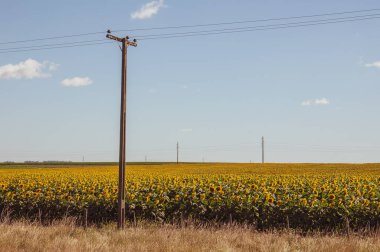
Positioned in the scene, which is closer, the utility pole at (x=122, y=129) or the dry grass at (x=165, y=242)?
the dry grass at (x=165, y=242)

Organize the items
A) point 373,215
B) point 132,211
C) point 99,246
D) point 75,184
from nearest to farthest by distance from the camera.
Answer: point 99,246
point 373,215
point 132,211
point 75,184

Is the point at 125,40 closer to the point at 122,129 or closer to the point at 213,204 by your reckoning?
the point at 122,129

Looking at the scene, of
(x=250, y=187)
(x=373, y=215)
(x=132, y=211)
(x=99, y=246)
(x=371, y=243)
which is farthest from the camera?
(x=250, y=187)

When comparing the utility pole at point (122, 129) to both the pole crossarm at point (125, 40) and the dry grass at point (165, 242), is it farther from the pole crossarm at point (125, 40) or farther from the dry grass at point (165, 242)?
the dry grass at point (165, 242)

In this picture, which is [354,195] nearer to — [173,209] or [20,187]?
[173,209]

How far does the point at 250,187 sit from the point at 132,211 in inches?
164

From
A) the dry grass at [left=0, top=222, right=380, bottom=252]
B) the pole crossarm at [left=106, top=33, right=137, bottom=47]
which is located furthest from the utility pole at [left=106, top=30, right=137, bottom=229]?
the dry grass at [left=0, top=222, right=380, bottom=252]

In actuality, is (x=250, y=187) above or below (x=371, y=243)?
above

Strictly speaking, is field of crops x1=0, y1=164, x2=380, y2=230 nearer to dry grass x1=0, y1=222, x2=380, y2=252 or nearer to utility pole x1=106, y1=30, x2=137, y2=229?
utility pole x1=106, y1=30, x2=137, y2=229

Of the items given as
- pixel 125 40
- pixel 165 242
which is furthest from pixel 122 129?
pixel 165 242

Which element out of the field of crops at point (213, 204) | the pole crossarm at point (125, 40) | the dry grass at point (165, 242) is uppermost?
the pole crossarm at point (125, 40)

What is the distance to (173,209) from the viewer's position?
49.9 feet

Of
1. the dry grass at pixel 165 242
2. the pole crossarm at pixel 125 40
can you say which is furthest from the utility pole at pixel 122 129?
the dry grass at pixel 165 242

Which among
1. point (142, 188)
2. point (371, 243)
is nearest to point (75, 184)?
point (142, 188)
